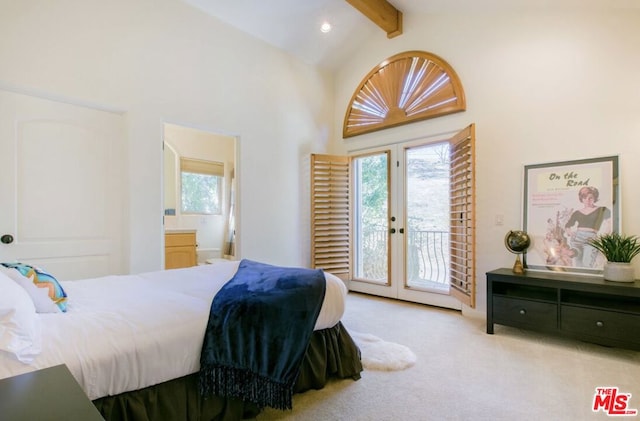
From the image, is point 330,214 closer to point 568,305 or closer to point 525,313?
point 525,313

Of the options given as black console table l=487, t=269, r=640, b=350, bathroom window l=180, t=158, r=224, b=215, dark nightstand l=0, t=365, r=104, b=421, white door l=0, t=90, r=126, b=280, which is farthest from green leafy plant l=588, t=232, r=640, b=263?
bathroom window l=180, t=158, r=224, b=215

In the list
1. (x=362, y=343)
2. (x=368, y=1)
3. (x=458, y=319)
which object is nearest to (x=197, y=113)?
(x=368, y=1)

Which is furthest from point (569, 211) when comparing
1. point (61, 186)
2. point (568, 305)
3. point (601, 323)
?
point (61, 186)

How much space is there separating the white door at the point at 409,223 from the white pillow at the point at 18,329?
3.78m

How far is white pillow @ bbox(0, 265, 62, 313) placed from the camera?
62.9 inches

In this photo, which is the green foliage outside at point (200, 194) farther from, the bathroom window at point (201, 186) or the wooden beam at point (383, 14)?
the wooden beam at point (383, 14)

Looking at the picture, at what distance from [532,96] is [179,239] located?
4.83 metres

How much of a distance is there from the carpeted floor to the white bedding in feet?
1.84

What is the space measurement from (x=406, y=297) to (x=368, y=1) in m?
3.64

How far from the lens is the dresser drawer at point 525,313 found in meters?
2.83

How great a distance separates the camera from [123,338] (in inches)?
54.4

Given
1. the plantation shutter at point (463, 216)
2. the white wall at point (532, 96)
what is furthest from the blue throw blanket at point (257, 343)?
the white wall at point (532, 96)

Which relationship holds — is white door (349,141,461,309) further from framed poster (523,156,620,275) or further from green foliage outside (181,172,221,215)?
green foliage outside (181,172,221,215)

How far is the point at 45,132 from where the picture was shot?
9.05 feet
